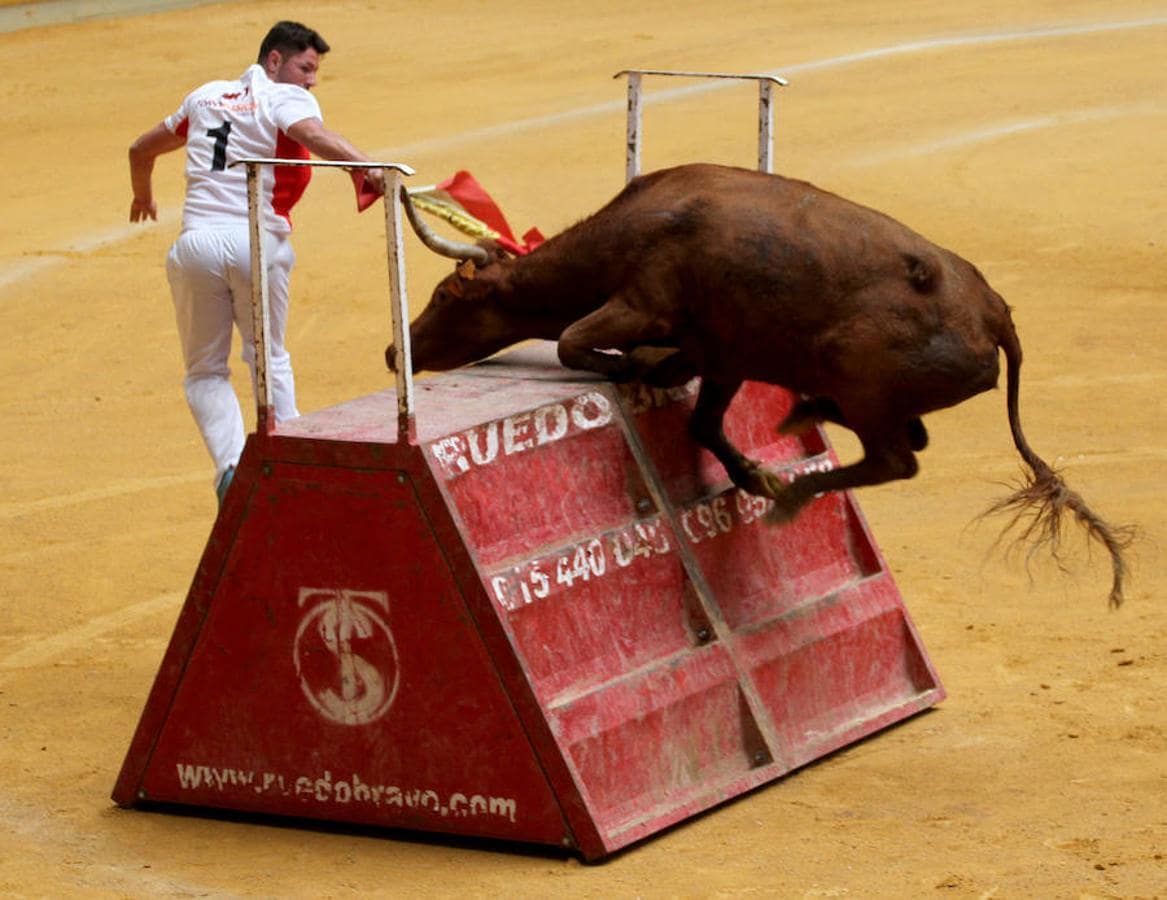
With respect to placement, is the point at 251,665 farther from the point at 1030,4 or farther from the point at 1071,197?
the point at 1030,4

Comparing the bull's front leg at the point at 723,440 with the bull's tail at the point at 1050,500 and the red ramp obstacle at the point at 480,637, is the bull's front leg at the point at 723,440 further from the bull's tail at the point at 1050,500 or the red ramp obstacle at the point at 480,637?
the bull's tail at the point at 1050,500

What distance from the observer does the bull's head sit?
8.40m

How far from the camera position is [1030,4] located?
79.3ft

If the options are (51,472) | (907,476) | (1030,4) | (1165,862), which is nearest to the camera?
(1165,862)

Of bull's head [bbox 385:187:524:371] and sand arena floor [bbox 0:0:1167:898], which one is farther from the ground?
bull's head [bbox 385:187:524:371]

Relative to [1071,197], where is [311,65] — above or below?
above

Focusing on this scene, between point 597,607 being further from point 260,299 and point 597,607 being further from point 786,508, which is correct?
point 260,299

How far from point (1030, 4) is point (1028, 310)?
10.4 meters

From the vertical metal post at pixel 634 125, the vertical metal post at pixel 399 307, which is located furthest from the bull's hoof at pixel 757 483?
the vertical metal post at pixel 399 307

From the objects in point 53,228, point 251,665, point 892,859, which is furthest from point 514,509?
point 53,228

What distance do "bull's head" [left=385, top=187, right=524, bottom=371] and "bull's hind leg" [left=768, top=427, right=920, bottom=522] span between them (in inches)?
45.7

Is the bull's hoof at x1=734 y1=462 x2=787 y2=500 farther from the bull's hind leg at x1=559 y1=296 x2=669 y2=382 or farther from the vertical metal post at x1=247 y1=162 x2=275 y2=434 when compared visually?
the vertical metal post at x1=247 y1=162 x2=275 y2=434

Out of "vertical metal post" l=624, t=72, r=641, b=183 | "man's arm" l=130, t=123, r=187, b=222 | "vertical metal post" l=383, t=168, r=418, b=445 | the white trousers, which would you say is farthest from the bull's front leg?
"man's arm" l=130, t=123, r=187, b=222

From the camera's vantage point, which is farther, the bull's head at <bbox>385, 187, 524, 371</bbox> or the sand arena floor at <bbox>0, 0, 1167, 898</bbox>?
the bull's head at <bbox>385, 187, 524, 371</bbox>
